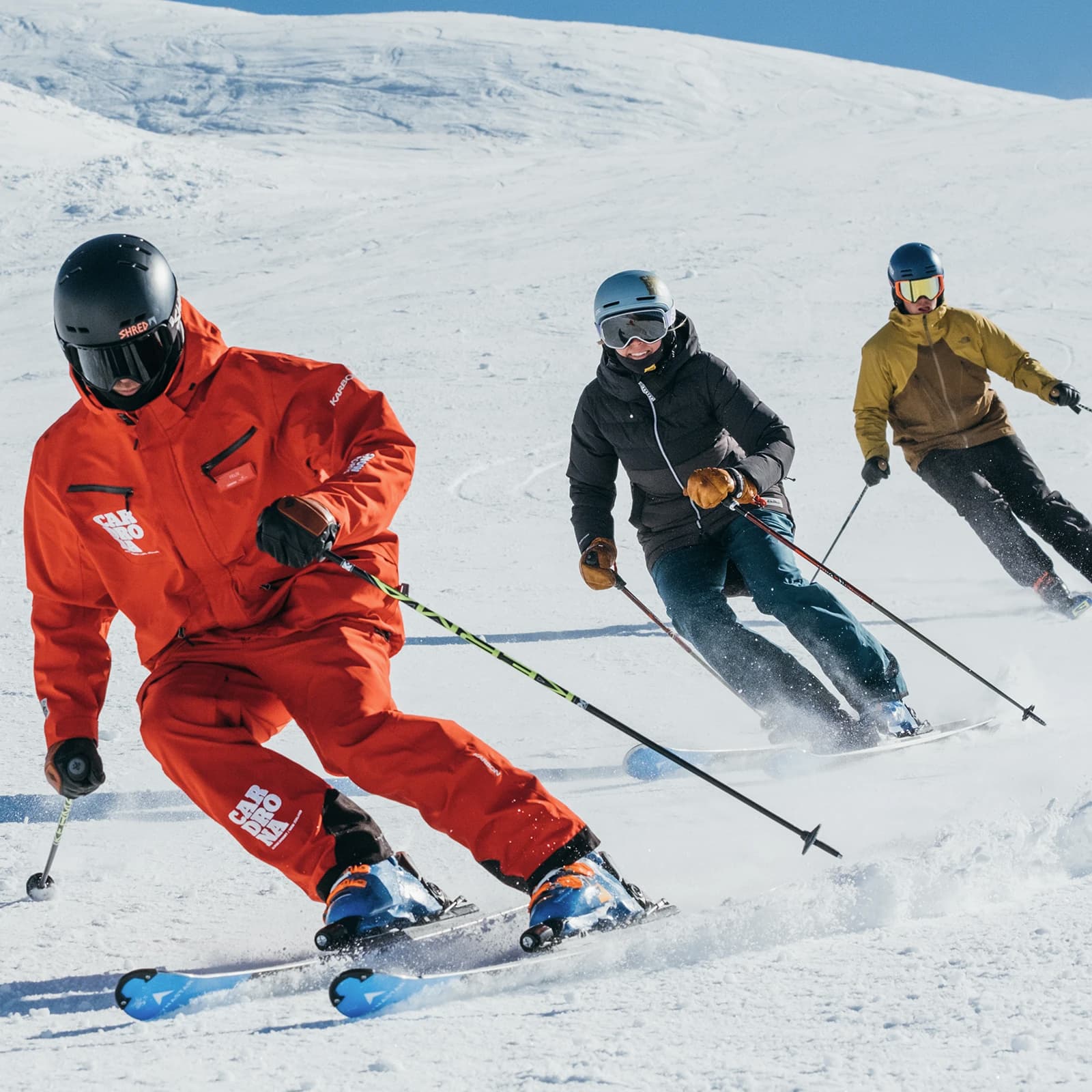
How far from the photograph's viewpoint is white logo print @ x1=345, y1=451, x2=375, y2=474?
121 inches

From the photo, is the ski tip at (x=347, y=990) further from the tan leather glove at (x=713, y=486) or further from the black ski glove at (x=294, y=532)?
the tan leather glove at (x=713, y=486)

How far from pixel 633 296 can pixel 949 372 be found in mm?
2395

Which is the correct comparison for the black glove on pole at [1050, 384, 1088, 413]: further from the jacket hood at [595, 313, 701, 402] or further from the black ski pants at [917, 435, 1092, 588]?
the jacket hood at [595, 313, 701, 402]

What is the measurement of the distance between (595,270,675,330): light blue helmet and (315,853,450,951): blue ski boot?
8.12 ft

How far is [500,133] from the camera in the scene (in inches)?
1724

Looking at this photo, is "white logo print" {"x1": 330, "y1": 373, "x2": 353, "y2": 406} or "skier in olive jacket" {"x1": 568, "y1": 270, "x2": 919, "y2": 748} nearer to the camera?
"white logo print" {"x1": 330, "y1": 373, "x2": 353, "y2": 406}

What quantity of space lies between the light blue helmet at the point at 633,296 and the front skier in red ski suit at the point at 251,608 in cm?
164

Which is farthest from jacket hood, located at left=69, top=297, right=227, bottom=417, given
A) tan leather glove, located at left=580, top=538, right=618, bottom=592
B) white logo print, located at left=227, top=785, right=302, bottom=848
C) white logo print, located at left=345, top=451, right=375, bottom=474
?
tan leather glove, located at left=580, top=538, right=618, bottom=592

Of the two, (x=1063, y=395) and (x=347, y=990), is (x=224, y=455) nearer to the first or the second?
(x=347, y=990)

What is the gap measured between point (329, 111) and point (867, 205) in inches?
1270

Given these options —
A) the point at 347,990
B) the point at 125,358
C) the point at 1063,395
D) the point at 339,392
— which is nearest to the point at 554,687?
the point at 339,392

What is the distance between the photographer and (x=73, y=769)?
305cm

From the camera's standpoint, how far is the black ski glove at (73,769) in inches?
120

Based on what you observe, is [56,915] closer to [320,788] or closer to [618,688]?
[320,788]
